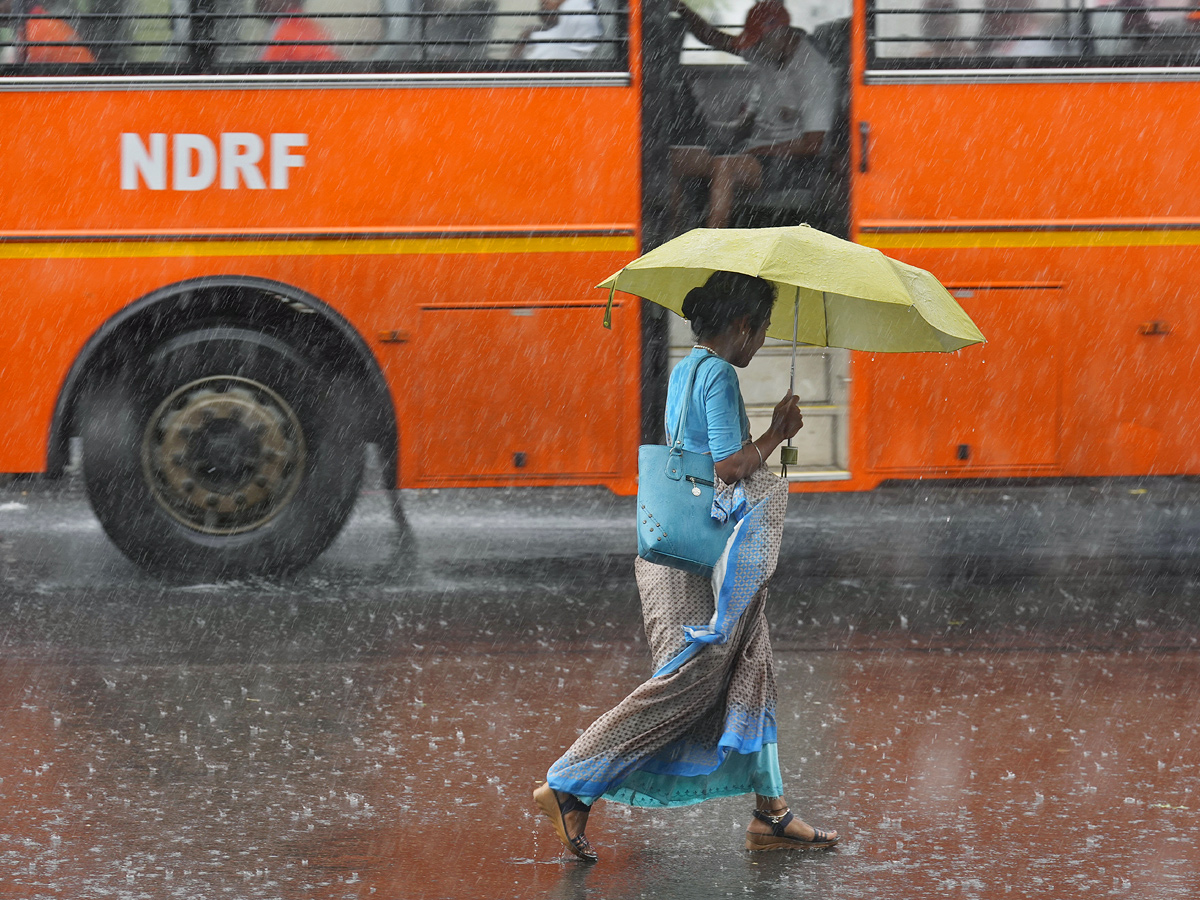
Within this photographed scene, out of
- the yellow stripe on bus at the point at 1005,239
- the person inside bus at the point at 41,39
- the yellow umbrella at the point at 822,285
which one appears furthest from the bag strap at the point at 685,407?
the person inside bus at the point at 41,39

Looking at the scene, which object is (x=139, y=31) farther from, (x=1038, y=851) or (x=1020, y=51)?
(x=1038, y=851)

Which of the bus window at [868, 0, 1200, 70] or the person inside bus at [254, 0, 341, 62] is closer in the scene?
the person inside bus at [254, 0, 341, 62]

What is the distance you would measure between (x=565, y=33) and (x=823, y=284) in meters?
3.87

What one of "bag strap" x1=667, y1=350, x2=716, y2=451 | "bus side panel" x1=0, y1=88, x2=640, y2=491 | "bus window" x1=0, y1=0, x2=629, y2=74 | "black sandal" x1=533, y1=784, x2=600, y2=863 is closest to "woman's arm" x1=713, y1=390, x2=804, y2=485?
"bag strap" x1=667, y1=350, x2=716, y2=451

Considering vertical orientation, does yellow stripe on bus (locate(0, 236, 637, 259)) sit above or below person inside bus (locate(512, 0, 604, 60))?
below

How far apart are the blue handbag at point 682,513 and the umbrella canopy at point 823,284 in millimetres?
339

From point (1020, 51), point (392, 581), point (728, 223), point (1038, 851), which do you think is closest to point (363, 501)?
point (392, 581)

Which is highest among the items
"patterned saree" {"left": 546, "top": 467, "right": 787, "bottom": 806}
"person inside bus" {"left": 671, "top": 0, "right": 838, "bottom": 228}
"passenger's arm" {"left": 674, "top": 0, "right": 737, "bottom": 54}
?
"passenger's arm" {"left": 674, "top": 0, "right": 737, "bottom": 54}

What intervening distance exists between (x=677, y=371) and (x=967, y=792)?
1.60 metres

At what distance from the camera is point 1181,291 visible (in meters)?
7.22

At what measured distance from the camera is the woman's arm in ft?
12.1

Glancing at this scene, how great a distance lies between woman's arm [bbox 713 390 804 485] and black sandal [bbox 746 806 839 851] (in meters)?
0.91

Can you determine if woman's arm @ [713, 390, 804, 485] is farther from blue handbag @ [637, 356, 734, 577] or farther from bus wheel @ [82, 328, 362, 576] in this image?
bus wheel @ [82, 328, 362, 576]

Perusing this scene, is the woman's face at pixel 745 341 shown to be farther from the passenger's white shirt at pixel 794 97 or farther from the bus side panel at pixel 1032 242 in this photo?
the passenger's white shirt at pixel 794 97
